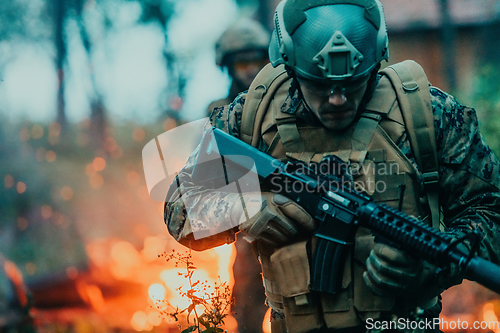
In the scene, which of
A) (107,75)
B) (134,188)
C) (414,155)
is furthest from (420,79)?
(134,188)

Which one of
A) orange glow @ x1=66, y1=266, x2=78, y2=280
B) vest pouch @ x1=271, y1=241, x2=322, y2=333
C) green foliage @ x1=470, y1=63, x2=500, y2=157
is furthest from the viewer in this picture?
orange glow @ x1=66, y1=266, x2=78, y2=280

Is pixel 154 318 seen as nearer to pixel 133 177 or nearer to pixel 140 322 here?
pixel 140 322

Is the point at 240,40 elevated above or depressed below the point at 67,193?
above

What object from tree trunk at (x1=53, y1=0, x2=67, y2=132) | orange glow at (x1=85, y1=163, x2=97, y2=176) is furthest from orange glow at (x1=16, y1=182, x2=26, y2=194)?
tree trunk at (x1=53, y1=0, x2=67, y2=132)

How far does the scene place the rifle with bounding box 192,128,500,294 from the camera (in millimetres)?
1222

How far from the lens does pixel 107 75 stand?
4781 millimetres

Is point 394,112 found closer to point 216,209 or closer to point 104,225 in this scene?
point 216,209

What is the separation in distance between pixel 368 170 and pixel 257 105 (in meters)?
0.47

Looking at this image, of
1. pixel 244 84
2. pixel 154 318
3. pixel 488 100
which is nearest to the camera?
pixel 244 84

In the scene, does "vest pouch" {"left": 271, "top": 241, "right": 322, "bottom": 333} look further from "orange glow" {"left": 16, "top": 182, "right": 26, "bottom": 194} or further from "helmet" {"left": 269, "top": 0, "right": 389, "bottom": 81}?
"orange glow" {"left": 16, "top": 182, "right": 26, "bottom": 194}

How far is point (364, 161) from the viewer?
1475 mm

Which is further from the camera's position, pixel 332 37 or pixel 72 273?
pixel 72 273

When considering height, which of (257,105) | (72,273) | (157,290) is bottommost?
(157,290)

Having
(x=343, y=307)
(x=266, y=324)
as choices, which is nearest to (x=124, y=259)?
(x=266, y=324)
